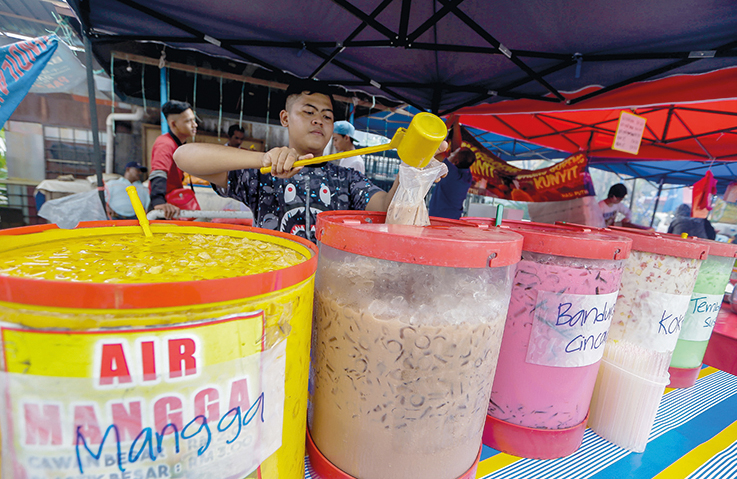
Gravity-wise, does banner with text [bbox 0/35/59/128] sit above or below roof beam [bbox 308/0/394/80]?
below

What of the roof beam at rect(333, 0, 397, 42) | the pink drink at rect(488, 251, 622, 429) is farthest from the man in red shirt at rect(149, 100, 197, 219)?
the pink drink at rect(488, 251, 622, 429)

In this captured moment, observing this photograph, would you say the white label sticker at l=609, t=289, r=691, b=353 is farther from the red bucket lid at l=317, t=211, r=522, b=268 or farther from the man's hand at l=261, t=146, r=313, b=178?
the man's hand at l=261, t=146, r=313, b=178

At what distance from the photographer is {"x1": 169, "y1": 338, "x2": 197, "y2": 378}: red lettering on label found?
31 cm

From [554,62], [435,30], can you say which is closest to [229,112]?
[435,30]

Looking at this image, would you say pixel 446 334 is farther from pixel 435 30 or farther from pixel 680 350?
pixel 435 30

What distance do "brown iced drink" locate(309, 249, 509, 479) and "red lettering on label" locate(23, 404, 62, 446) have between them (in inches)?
13.0

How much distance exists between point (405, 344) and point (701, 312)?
46.5 inches

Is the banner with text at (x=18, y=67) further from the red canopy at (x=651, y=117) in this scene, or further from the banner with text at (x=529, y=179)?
the red canopy at (x=651, y=117)

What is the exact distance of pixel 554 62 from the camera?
233 centimetres

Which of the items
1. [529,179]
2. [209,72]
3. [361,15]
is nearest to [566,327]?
[361,15]

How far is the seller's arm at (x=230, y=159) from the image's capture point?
0.80 meters

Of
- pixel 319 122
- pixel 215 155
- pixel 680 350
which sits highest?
pixel 319 122

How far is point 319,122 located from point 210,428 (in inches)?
44.3

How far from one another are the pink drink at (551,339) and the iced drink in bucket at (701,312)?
23.8 inches
